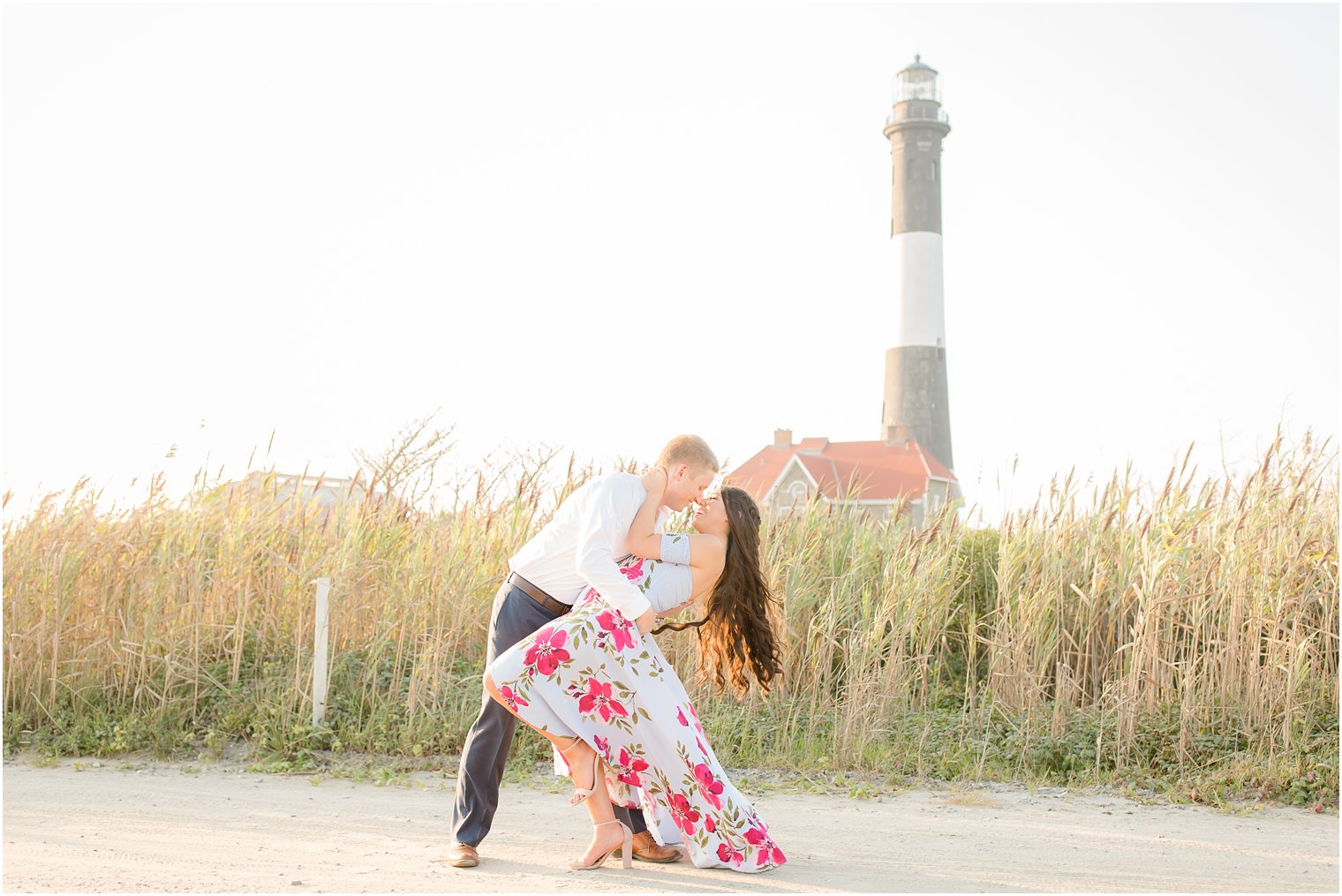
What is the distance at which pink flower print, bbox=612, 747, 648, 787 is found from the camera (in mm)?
4262

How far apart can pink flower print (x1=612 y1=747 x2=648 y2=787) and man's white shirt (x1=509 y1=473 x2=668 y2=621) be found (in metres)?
0.53

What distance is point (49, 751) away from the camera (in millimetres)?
6594

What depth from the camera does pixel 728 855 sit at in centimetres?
425

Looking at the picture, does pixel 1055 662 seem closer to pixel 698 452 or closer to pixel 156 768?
pixel 698 452

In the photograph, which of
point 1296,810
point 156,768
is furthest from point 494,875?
point 1296,810

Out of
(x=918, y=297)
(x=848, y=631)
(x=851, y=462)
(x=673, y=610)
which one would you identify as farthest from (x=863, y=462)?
(x=673, y=610)

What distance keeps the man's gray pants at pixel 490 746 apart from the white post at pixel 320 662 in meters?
2.62

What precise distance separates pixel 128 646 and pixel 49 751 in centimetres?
69

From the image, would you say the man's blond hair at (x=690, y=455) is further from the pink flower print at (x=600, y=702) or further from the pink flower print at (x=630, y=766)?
the pink flower print at (x=630, y=766)

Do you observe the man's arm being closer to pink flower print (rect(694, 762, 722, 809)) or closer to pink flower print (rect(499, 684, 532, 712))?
pink flower print (rect(499, 684, 532, 712))

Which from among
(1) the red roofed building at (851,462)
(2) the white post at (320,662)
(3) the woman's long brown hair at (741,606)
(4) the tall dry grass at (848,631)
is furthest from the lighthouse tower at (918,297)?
(3) the woman's long brown hair at (741,606)

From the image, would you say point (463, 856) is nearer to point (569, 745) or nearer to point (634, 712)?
point (569, 745)

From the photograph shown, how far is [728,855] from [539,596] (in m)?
1.16

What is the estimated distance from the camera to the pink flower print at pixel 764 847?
4266mm
